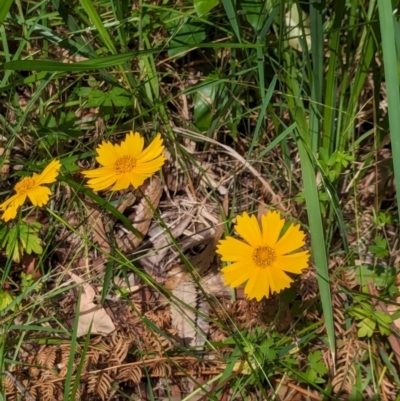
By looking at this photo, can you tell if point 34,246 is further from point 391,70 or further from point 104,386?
point 391,70

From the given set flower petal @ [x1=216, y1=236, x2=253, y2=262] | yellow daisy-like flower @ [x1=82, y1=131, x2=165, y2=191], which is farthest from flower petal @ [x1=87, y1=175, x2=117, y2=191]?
flower petal @ [x1=216, y1=236, x2=253, y2=262]

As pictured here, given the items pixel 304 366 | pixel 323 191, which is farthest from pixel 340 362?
pixel 323 191

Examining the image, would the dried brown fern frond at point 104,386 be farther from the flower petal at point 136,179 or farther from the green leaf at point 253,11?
the green leaf at point 253,11

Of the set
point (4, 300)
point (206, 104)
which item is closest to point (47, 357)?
point (4, 300)

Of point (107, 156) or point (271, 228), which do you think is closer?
point (271, 228)

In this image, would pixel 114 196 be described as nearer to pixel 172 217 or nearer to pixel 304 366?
pixel 172 217

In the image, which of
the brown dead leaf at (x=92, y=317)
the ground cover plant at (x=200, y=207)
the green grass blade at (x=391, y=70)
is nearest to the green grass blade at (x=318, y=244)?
the ground cover plant at (x=200, y=207)
